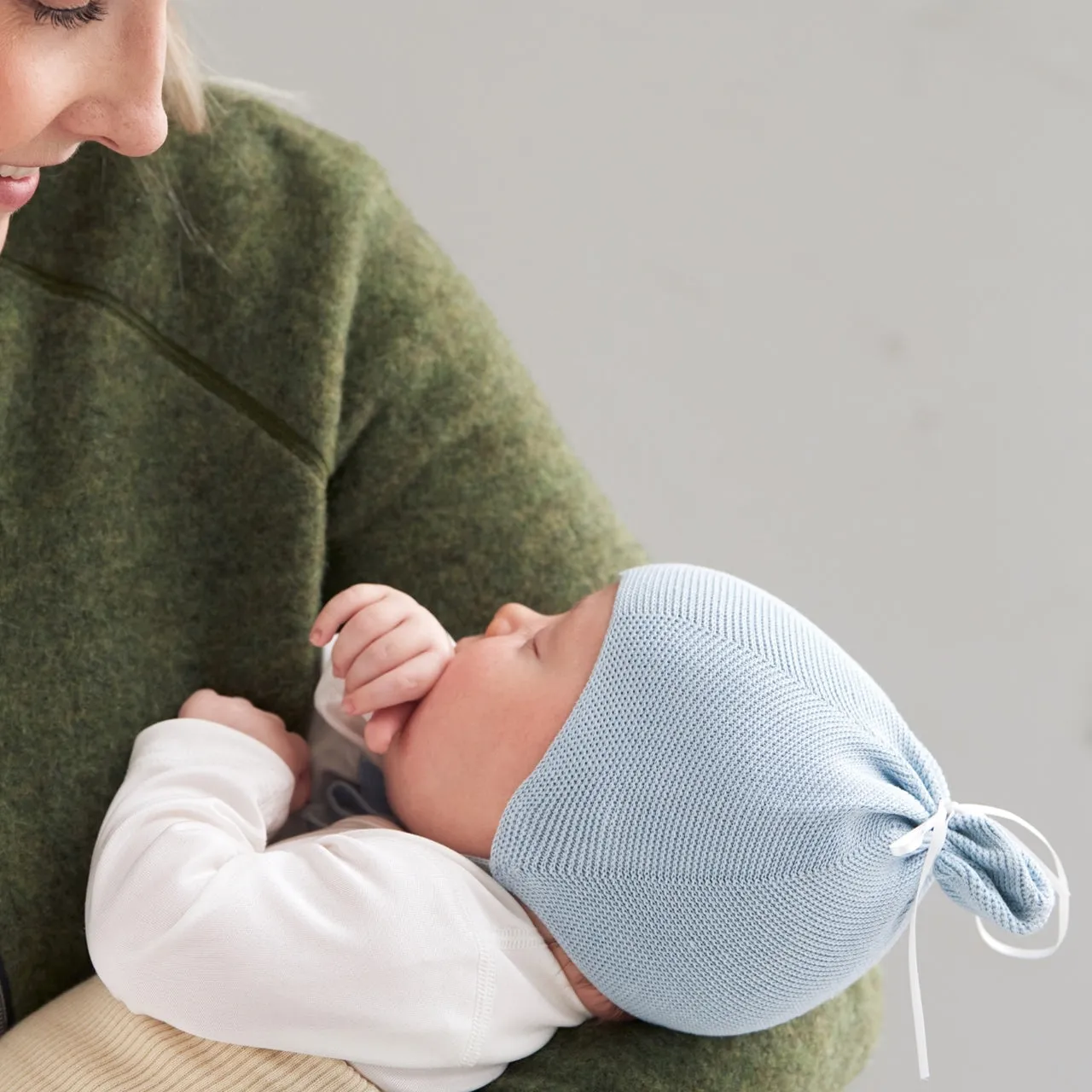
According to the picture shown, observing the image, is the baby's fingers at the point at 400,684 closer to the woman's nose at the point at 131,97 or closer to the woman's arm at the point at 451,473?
the woman's arm at the point at 451,473

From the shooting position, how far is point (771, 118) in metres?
1.82

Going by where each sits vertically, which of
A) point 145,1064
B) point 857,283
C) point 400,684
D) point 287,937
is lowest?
point 145,1064

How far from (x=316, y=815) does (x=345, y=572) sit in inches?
8.7

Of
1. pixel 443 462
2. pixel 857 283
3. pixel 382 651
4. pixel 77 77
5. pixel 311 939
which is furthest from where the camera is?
pixel 857 283

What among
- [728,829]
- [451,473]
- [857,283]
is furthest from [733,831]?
[857,283]

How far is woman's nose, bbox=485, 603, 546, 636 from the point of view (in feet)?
3.76

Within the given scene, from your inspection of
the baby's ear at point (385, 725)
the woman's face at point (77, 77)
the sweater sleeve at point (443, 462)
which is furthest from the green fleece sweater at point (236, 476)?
the woman's face at point (77, 77)

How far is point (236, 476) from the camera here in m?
1.16

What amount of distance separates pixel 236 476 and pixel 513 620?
26 cm

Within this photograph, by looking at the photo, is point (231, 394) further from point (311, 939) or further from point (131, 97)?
point (311, 939)

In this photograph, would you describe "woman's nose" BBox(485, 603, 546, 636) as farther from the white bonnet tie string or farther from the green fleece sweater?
the white bonnet tie string

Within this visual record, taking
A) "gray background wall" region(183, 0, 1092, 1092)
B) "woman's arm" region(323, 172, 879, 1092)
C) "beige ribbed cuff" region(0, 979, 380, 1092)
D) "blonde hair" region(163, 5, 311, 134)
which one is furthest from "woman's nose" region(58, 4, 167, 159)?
"gray background wall" region(183, 0, 1092, 1092)

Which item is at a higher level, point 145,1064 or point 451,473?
point 451,473

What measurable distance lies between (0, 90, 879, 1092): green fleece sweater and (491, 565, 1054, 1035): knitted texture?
0.11 meters
